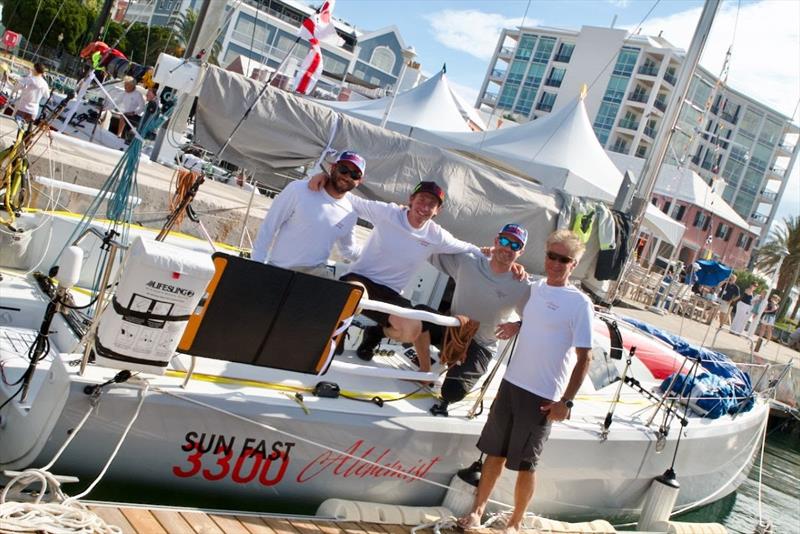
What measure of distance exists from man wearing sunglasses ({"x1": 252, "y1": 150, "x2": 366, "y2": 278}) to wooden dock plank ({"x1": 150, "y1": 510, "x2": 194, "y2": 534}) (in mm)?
1545

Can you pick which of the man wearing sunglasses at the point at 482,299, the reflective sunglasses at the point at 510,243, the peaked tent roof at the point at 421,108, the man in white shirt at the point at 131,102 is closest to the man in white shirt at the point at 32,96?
the man in white shirt at the point at 131,102

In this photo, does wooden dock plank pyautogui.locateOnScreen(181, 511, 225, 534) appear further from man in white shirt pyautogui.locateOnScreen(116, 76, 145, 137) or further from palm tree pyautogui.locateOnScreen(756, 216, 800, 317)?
palm tree pyautogui.locateOnScreen(756, 216, 800, 317)

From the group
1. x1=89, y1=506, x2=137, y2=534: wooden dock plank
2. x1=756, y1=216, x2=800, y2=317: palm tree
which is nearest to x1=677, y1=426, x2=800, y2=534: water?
x1=89, y1=506, x2=137, y2=534: wooden dock plank

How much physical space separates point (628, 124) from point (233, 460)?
2434 inches

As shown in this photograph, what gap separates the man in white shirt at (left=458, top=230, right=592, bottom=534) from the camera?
420cm

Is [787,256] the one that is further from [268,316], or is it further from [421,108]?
[268,316]

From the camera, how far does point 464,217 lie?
634cm

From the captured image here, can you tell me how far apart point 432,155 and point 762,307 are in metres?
16.1

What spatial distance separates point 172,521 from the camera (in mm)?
3504

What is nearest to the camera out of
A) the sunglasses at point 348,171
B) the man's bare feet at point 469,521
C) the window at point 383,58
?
the man's bare feet at point 469,521

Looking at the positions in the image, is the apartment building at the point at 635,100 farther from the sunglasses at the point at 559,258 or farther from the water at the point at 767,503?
the sunglasses at the point at 559,258

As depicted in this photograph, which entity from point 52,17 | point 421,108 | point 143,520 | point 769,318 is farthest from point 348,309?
point 52,17

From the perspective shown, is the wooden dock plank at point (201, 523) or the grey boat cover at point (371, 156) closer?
the wooden dock plank at point (201, 523)

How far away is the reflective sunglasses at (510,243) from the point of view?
461 centimetres
